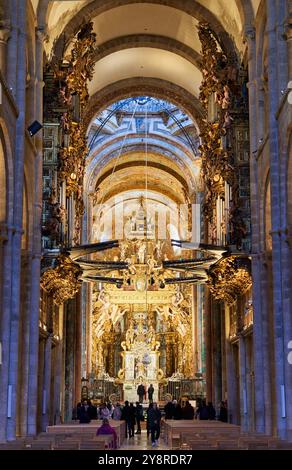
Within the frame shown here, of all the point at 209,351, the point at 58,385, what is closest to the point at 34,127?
the point at 58,385

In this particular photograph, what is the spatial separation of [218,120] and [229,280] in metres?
5.77

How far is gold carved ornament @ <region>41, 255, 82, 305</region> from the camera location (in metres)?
25.8

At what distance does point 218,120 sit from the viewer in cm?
2878

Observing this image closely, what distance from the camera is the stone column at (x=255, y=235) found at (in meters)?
22.9

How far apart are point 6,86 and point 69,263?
778 centimetres

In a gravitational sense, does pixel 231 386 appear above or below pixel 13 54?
below

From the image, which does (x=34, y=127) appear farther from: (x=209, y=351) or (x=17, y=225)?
(x=209, y=351)

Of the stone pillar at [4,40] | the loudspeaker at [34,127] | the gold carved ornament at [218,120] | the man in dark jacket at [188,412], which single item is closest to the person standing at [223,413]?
the man in dark jacket at [188,412]

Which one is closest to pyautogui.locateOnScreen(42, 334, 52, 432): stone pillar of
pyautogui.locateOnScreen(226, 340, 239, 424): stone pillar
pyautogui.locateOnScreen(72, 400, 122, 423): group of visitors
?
pyautogui.locateOnScreen(72, 400, 122, 423): group of visitors

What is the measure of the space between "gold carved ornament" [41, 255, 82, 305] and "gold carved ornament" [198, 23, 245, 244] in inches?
207

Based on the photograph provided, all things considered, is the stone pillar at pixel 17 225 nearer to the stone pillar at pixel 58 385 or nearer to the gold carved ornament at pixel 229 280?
the gold carved ornament at pixel 229 280

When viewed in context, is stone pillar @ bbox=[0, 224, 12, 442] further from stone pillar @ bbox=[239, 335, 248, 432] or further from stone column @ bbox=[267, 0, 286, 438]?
stone pillar @ bbox=[239, 335, 248, 432]
